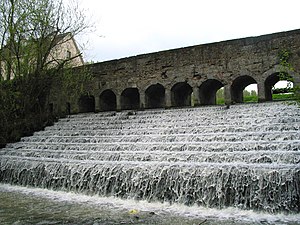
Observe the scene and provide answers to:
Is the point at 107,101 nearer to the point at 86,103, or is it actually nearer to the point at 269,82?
the point at 86,103

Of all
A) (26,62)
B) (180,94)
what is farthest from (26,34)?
(180,94)

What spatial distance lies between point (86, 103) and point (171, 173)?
36.9 feet

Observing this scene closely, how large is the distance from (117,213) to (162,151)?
2.38 m

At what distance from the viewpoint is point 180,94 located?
1370cm

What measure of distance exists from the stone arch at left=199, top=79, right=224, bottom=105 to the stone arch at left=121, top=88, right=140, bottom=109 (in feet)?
10.7

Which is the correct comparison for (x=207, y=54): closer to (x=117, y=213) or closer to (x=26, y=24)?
(x=26, y=24)

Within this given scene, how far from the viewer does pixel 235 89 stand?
12.0 m

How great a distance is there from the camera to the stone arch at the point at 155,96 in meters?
13.5

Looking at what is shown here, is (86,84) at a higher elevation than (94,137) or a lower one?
higher

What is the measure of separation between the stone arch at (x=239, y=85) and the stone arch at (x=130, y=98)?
4526 mm

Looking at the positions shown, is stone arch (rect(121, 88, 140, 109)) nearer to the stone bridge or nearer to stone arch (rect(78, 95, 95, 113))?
the stone bridge

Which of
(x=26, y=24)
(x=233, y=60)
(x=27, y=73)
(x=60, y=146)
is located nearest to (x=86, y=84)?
(x=27, y=73)

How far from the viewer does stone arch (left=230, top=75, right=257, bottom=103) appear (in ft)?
37.4

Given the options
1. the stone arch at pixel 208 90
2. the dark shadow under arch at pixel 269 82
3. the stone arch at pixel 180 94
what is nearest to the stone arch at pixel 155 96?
the stone arch at pixel 180 94
